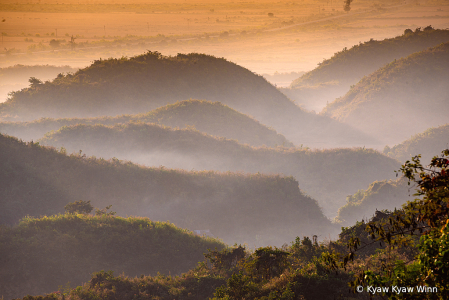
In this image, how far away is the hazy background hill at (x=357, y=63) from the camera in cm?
8469

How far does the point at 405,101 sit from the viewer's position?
207 feet

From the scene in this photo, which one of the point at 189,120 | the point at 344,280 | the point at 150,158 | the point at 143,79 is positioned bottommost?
the point at 344,280

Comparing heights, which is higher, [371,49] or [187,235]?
[371,49]

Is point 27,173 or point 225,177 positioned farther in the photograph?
point 225,177

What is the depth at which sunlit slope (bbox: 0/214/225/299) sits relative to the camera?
14.1m

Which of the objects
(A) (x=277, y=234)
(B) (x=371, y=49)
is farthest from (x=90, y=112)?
(B) (x=371, y=49)

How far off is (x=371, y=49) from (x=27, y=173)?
3493 inches

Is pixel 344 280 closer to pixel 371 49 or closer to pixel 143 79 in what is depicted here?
pixel 143 79

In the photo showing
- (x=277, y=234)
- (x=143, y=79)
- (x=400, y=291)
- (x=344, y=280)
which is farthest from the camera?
(x=143, y=79)

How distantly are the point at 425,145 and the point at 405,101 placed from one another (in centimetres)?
2223

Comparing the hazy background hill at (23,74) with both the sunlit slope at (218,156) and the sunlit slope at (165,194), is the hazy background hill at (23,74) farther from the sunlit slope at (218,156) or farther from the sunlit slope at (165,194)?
the sunlit slope at (165,194)

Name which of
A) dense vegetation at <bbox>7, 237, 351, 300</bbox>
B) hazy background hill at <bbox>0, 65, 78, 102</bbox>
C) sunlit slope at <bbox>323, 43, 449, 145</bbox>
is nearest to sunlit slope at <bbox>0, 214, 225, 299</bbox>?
dense vegetation at <bbox>7, 237, 351, 300</bbox>

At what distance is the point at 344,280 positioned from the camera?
10.2 meters

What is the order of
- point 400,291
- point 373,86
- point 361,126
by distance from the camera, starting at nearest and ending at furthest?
1. point 400,291
2. point 361,126
3. point 373,86
